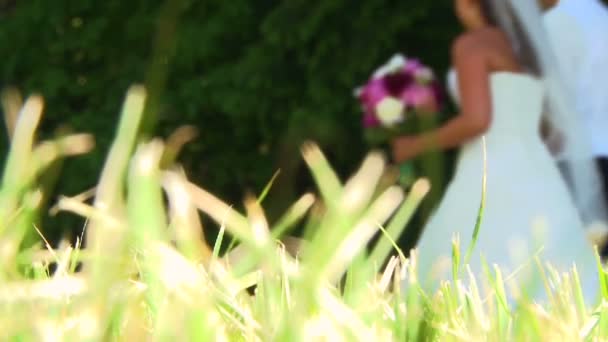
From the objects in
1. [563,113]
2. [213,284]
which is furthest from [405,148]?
[213,284]

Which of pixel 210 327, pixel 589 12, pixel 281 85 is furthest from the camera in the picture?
pixel 281 85

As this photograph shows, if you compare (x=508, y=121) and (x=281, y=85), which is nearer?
(x=508, y=121)

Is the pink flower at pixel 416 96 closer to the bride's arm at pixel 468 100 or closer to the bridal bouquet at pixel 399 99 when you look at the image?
the bridal bouquet at pixel 399 99

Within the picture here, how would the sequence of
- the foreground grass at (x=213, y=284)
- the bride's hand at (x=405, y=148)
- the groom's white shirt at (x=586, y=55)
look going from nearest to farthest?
the foreground grass at (x=213, y=284)
the groom's white shirt at (x=586, y=55)
the bride's hand at (x=405, y=148)

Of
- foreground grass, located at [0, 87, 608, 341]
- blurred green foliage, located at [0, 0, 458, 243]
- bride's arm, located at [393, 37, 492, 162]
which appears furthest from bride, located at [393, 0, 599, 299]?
foreground grass, located at [0, 87, 608, 341]

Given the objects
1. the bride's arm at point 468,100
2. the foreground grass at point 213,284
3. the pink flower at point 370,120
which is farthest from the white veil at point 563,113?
the foreground grass at point 213,284

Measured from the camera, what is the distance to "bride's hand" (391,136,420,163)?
10.8 feet

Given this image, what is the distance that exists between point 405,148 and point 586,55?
552 millimetres

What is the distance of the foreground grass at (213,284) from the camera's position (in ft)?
1.92

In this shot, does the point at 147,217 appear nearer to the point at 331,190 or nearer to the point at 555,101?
the point at 331,190

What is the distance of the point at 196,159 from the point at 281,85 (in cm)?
62

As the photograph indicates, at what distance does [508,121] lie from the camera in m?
3.29

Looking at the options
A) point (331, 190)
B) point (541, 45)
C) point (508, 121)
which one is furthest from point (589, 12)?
point (331, 190)

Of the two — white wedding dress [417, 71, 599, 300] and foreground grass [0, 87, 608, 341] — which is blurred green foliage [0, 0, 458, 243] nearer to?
white wedding dress [417, 71, 599, 300]
